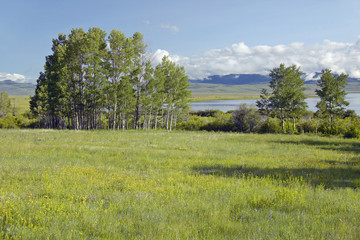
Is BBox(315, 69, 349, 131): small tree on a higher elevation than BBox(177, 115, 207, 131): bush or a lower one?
higher

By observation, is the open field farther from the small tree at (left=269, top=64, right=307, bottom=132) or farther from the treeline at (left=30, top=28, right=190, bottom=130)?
the small tree at (left=269, top=64, right=307, bottom=132)

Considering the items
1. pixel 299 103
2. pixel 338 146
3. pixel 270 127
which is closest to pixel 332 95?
pixel 299 103

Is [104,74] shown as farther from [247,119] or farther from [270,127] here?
[270,127]

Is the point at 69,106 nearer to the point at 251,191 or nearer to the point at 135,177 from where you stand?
the point at 135,177

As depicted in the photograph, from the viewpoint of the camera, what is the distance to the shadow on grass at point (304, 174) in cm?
938

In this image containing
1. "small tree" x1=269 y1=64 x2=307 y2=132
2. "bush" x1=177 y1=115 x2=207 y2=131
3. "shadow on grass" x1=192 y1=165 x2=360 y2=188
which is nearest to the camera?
"shadow on grass" x1=192 y1=165 x2=360 y2=188

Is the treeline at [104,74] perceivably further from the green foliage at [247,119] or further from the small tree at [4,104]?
the small tree at [4,104]

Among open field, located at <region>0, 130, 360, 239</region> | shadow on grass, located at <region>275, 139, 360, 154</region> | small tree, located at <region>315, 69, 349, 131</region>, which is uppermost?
small tree, located at <region>315, 69, 349, 131</region>

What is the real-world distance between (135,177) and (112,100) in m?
31.1

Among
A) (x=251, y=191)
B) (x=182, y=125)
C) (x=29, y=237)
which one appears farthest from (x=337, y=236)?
(x=182, y=125)

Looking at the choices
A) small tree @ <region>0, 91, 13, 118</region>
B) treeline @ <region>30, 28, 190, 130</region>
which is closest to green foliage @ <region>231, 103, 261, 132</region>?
treeline @ <region>30, 28, 190, 130</region>

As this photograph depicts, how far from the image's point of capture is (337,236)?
404 centimetres

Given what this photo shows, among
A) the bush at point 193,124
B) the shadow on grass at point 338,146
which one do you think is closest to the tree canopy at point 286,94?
the bush at point 193,124

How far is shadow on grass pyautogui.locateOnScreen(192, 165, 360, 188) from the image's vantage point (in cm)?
938
